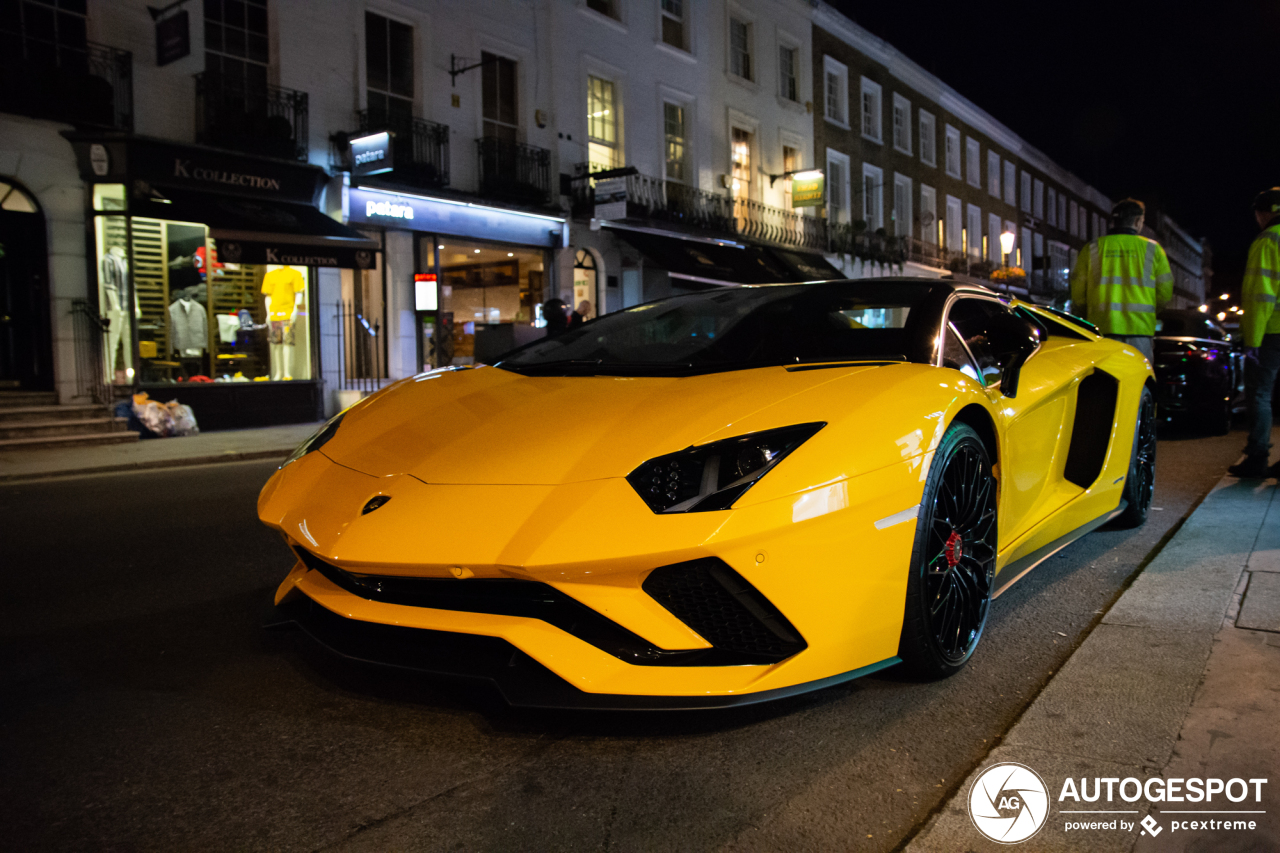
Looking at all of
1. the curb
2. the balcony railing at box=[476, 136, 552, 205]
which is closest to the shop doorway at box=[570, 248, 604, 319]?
the balcony railing at box=[476, 136, 552, 205]

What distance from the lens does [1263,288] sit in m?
5.57

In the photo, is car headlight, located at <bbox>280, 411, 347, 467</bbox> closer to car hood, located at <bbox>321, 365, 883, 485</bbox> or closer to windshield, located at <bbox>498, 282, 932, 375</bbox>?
car hood, located at <bbox>321, 365, 883, 485</bbox>

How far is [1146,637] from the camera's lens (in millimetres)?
2830

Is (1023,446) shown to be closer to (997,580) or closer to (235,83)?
(997,580)

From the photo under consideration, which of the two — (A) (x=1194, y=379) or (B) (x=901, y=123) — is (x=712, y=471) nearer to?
(A) (x=1194, y=379)

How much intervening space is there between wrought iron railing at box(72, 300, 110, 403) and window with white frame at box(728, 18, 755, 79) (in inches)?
579

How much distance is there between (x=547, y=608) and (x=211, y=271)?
11902 mm

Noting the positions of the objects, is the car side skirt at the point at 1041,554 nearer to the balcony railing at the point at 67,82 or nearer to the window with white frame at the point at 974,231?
the balcony railing at the point at 67,82

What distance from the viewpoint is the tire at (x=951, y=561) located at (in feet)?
7.99

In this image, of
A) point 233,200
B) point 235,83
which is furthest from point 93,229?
point 235,83

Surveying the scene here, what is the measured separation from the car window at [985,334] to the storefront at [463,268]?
366 inches

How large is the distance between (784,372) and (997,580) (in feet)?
3.36

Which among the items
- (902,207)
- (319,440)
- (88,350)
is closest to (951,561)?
(319,440)

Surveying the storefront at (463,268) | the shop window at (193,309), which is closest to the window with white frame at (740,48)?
the storefront at (463,268)
